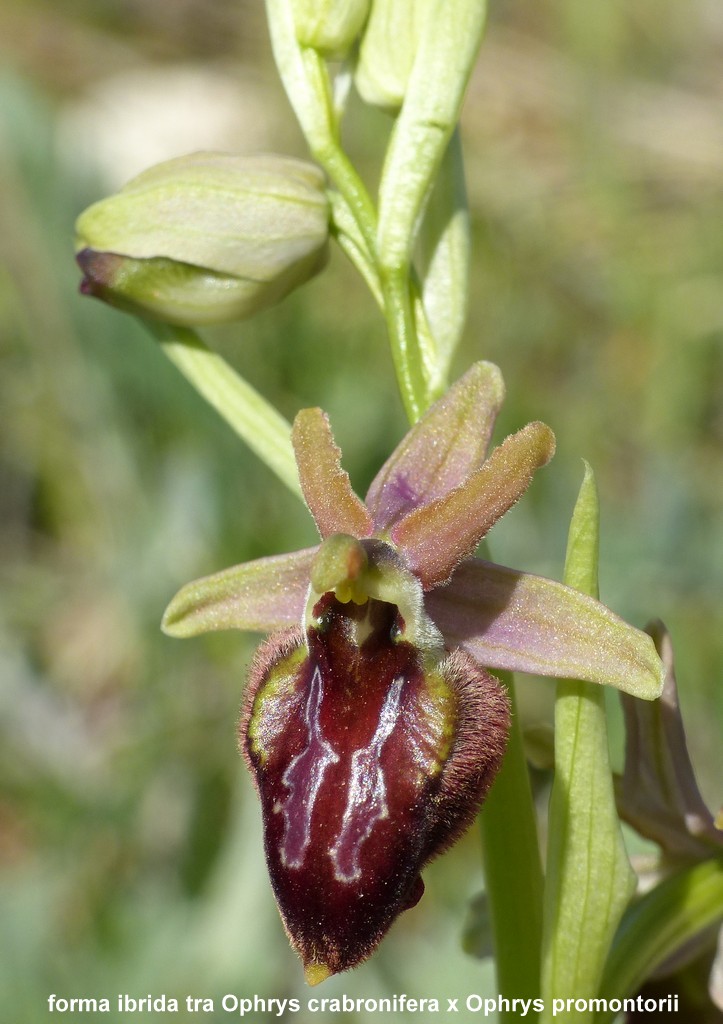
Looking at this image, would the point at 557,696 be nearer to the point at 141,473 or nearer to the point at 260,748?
the point at 260,748

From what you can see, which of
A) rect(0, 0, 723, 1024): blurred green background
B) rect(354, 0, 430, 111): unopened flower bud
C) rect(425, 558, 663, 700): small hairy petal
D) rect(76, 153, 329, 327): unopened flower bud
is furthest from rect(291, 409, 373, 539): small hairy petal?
rect(0, 0, 723, 1024): blurred green background

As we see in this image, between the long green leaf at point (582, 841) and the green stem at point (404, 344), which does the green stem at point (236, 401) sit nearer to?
the green stem at point (404, 344)

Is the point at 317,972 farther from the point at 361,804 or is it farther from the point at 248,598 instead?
the point at 248,598

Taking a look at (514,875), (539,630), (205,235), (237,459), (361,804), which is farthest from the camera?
(237,459)

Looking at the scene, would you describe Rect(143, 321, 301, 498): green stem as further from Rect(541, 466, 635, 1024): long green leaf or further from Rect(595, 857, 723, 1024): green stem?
Rect(595, 857, 723, 1024): green stem

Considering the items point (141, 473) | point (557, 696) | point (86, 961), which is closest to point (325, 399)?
point (141, 473)

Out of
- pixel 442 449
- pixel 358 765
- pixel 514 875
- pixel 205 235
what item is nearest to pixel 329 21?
pixel 205 235
